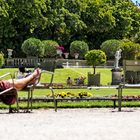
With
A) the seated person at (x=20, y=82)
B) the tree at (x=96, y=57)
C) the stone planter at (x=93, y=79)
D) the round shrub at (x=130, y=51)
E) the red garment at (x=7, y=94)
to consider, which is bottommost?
the stone planter at (x=93, y=79)

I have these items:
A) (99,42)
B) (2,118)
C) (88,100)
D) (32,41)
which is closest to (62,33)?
(99,42)

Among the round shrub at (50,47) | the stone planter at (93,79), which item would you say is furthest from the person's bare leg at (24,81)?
the round shrub at (50,47)

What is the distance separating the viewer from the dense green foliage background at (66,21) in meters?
53.5

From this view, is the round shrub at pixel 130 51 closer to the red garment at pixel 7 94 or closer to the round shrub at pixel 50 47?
the round shrub at pixel 50 47

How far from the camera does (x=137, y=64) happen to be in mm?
32438

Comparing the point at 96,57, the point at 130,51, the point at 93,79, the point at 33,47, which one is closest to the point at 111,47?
the point at 130,51

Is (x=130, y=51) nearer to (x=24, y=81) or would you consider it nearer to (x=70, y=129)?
(x=24, y=81)

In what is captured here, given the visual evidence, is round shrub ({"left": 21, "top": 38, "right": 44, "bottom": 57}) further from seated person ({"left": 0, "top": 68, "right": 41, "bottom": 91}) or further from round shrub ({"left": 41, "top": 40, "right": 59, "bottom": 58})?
seated person ({"left": 0, "top": 68, "right": 41, "bottom": 91})

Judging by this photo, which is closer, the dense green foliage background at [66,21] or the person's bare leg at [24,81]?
the person's bare leg at [24,81]

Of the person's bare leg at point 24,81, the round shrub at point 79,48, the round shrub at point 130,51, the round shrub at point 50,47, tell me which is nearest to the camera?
the person's bare leg at point 24,81

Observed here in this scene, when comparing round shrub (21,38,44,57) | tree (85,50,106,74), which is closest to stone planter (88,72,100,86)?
tree (85,50,106,74)

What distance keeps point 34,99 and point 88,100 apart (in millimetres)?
1624

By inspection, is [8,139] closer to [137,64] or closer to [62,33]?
[137,64]

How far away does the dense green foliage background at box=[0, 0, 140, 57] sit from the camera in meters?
53.5
